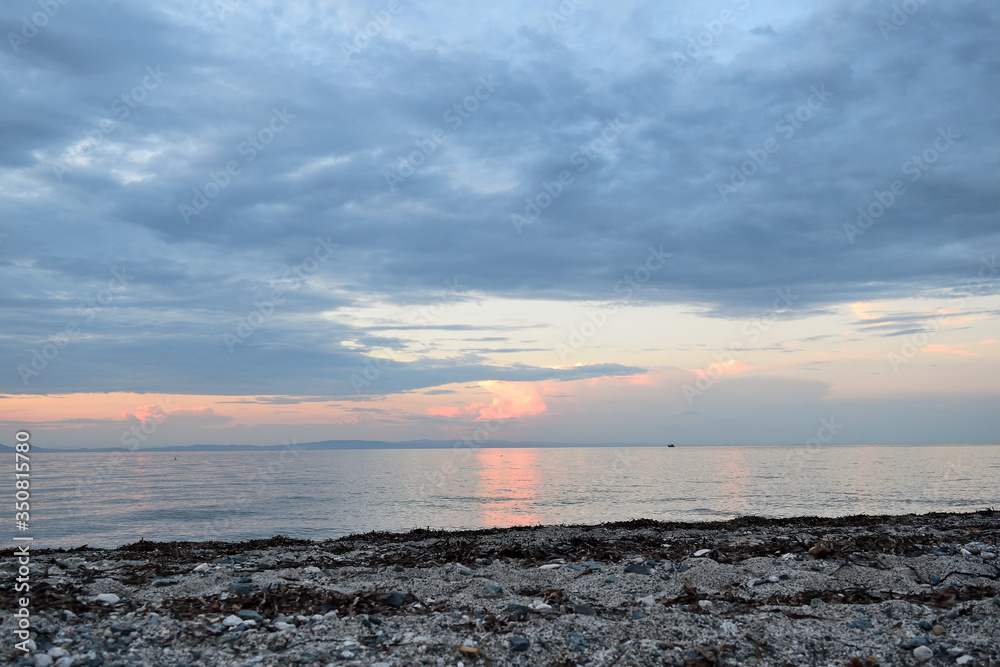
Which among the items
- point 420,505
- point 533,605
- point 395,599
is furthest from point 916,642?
point 420,505

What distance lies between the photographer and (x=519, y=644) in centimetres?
689

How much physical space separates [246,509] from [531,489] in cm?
2626

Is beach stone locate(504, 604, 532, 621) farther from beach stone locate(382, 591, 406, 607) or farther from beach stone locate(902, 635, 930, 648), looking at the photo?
beach stone locate(902, 635, 930, 648)

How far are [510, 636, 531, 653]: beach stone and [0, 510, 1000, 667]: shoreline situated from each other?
19mm

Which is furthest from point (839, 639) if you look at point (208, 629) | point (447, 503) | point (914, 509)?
point (447, 503)

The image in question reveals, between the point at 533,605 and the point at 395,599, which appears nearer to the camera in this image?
the point at 533,605

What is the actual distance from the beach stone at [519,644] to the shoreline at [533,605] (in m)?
0.02

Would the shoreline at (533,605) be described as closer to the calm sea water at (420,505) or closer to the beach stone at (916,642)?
the beach stone at (916,642)

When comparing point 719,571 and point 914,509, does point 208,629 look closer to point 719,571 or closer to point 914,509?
point 719,571

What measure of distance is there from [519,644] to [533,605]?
1.59 metres

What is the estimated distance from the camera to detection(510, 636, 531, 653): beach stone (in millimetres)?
6832

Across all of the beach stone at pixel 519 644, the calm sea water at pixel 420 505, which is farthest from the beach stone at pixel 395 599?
the calm sea water at pixel 420 505

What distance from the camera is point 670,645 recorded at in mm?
6898

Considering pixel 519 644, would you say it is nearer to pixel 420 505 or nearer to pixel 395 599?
pixel 395 599
